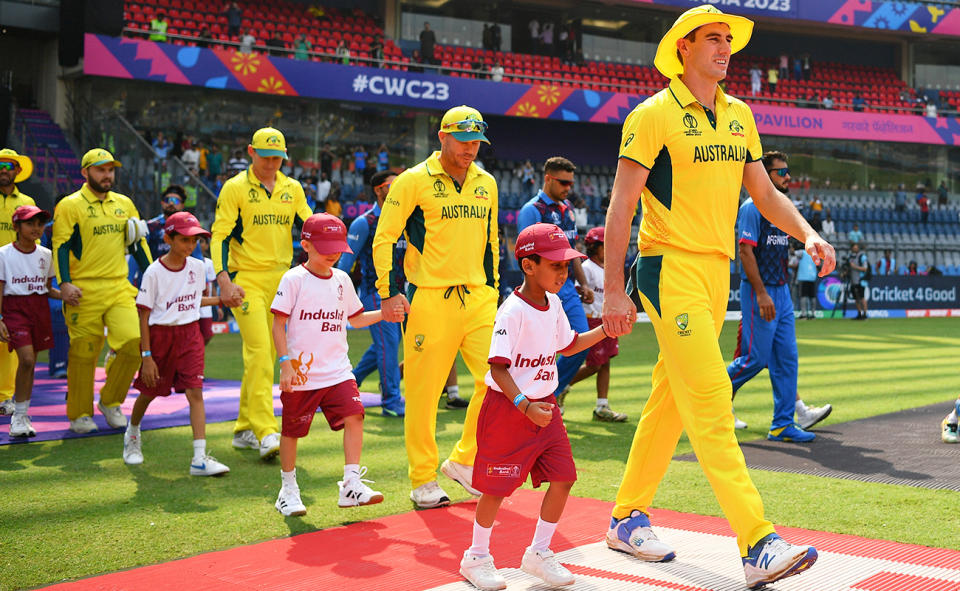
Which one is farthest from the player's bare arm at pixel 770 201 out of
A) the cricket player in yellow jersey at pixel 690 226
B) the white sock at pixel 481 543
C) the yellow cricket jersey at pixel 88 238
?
the yellow cricket jersey at pixel 88 238

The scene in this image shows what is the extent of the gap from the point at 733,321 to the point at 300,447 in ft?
61.9

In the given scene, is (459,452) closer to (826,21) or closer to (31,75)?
(31,75)

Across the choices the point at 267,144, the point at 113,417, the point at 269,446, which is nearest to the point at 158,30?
the point at 113,417

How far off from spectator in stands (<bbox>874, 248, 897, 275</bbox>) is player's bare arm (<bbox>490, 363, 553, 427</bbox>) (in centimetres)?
3199

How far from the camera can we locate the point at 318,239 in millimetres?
5805

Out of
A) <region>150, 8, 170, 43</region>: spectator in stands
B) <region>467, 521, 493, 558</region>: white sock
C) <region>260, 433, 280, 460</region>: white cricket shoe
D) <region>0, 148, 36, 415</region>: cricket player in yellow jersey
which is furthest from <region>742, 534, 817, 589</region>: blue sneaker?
<region>150, 8, 170, 43</region>: spectator in stands

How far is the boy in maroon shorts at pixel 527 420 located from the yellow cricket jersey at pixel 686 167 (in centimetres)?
46

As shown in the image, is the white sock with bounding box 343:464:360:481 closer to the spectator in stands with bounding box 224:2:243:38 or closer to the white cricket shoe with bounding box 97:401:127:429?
the white cricket shoe with bounding box 97:401:127:429

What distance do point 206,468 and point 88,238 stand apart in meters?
2.81

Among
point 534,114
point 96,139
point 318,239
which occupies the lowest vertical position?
point 318,239

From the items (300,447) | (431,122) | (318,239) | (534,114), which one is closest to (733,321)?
(534,114)

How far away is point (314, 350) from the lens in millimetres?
5781

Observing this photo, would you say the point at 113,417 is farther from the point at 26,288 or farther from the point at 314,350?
the point at 314,350

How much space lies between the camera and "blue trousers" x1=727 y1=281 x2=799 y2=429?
8.04 metres
